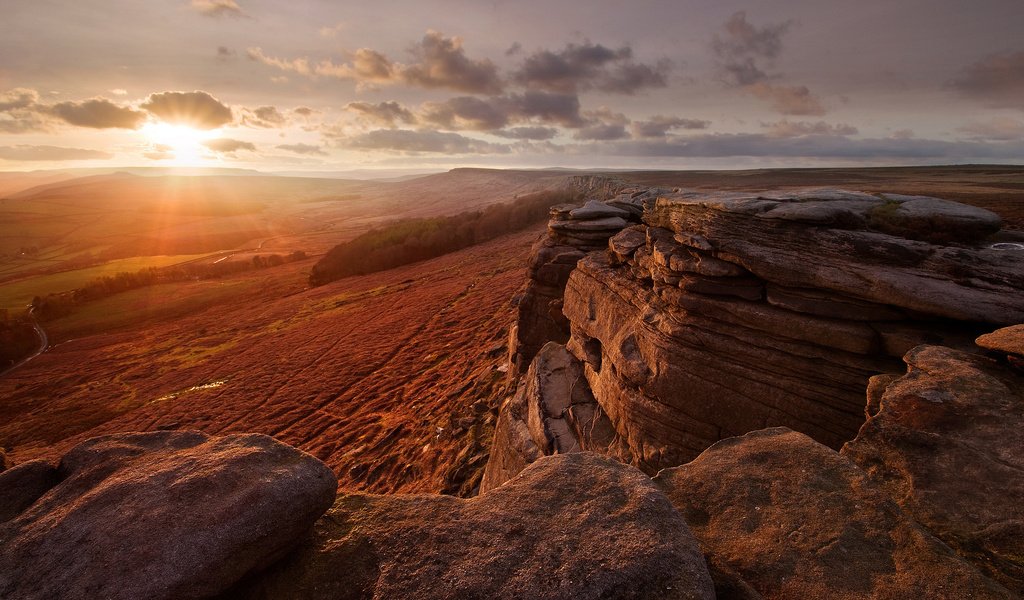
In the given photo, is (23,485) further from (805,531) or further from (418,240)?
(418,240)

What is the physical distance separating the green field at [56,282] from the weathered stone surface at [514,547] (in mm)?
74696

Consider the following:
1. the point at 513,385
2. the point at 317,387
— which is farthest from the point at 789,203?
the point at 317,387

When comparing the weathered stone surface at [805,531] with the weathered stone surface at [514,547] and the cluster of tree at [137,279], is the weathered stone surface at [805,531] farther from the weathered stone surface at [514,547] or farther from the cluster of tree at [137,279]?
the cluster of tree at [137,279]

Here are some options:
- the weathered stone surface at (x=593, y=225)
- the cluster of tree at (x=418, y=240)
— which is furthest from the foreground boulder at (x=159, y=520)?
the cluster of tree at (x=418, y=240)

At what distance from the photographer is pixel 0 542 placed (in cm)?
402

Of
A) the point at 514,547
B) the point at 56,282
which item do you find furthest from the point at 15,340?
the point at 514,547

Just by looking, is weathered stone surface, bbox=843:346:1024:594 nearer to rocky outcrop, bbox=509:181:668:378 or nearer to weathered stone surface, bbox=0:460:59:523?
weathered stone surface, bbox=0:460:59:523

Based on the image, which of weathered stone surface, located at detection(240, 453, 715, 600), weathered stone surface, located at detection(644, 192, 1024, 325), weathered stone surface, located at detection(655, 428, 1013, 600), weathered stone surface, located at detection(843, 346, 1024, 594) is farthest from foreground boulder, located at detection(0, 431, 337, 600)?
weathered stone surface, located at detection(644, 192, 1024, 325)

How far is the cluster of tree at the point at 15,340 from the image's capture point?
37344mm

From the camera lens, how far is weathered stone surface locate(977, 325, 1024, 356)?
21.2 ft

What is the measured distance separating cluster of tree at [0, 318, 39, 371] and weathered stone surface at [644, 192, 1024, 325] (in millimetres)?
56070

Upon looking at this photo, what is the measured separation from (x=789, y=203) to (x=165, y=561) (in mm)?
12997

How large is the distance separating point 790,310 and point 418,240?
180ft

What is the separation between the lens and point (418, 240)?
59.8m
